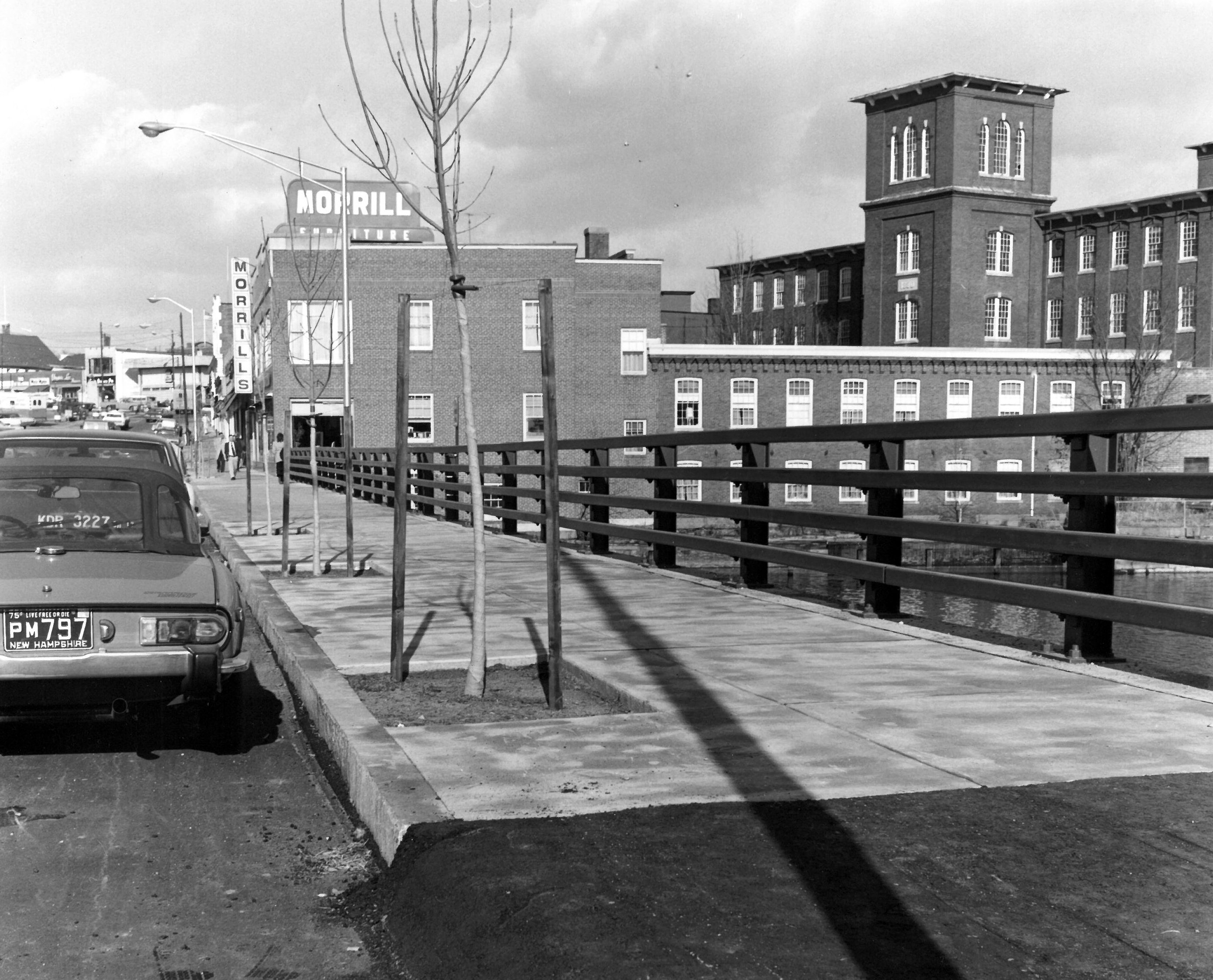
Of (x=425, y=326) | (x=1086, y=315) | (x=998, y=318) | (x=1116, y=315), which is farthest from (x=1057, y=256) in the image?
(x=425, y=326)

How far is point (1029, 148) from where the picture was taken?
77.9 meters

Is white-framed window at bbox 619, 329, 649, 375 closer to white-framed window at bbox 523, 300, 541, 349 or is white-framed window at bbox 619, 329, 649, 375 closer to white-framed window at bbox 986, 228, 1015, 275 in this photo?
white-framed window at bbox 523, 300, 541, 349

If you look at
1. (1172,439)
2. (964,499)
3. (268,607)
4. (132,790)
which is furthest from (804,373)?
(132,790)

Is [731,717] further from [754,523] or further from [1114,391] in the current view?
[1114,391]

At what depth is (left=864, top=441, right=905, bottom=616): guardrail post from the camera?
30.9 feet

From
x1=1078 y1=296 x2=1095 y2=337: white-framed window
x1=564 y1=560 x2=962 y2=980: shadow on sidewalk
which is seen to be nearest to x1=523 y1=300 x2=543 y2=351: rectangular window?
x1=1078 y1=296 x2=1095 y2=337: white-framed window

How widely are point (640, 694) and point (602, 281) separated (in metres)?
57.2

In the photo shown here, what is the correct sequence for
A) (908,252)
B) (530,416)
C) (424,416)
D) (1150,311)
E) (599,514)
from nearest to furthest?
(599,514) → (424,416) → (530,416) → (1150,311) → (908,252)

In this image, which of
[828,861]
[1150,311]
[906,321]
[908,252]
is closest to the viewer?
[828,861]

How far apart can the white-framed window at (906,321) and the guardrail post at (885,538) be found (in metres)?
71.8

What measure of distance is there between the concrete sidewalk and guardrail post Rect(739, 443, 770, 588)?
2.84 ft

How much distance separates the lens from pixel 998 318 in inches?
3046

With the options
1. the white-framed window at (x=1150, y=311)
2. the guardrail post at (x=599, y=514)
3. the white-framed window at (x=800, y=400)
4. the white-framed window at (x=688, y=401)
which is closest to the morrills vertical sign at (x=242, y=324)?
the white-framed window at (x=688, y=401)

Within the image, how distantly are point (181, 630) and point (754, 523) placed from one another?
6.24m
